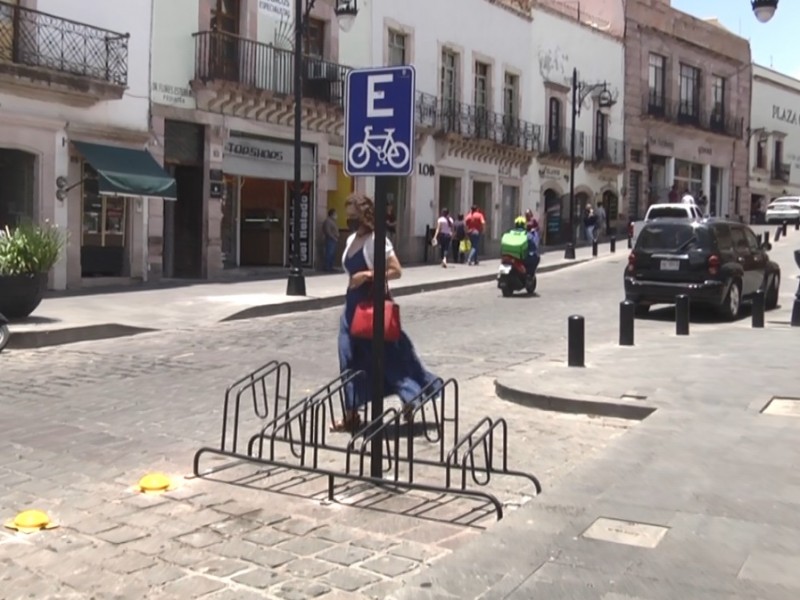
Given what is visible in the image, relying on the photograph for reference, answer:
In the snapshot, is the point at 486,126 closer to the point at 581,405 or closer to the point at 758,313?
the point at 758,313

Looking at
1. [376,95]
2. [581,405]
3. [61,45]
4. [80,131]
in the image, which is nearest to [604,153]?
[80,131]

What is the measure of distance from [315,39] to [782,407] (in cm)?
2091

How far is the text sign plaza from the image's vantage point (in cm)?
576

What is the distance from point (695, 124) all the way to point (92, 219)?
36.4 meters

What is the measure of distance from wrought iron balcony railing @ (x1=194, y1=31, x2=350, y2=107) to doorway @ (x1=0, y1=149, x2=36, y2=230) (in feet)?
15.9

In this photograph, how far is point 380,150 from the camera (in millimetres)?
5840

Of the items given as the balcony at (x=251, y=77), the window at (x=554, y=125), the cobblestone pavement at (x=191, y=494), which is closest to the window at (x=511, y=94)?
the window at (x=554, y=125)

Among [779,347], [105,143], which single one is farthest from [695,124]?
[779,347]

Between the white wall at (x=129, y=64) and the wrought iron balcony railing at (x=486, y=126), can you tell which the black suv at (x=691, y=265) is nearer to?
the white wall at (x=129, y=64)

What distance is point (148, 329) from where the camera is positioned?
1474 cm

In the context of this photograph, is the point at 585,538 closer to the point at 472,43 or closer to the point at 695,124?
the point at 472,43

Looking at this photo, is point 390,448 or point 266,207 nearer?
point 390,448

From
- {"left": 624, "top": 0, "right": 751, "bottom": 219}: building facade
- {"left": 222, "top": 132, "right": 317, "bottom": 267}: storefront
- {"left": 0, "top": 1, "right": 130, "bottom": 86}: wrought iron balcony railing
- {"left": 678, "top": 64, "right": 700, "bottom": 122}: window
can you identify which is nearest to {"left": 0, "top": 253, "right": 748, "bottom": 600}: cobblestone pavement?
{"left": 0, "top": 1, "right": 130, "bottom": 86}: wrought iron balcony railing

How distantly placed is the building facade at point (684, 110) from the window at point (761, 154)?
8.91 feet
